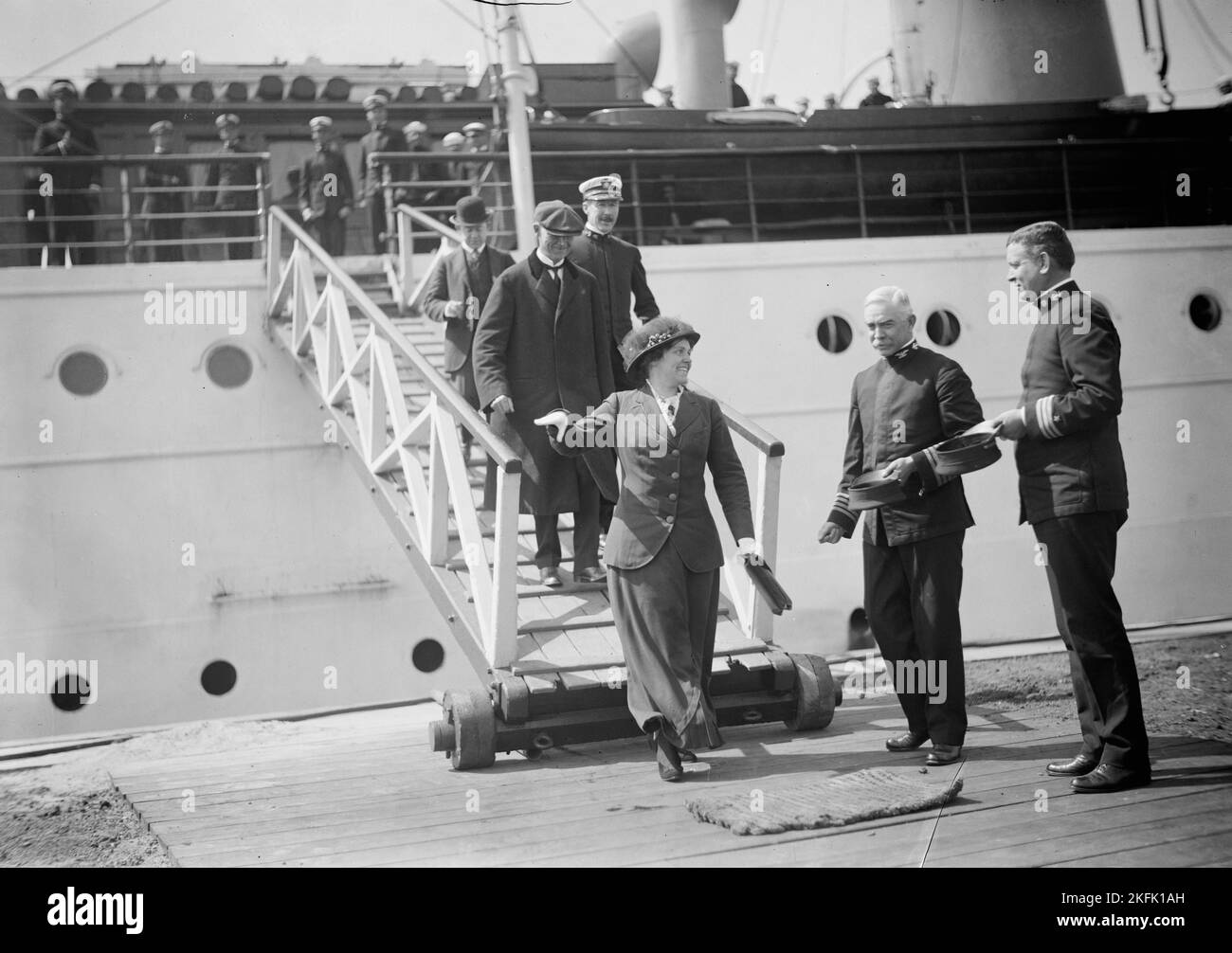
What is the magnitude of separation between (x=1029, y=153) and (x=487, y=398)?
796 cm

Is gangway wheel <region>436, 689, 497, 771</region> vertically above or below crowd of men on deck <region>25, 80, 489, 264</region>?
below

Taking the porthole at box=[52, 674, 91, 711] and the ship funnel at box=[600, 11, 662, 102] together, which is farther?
the ship funnel at box=[600, 11, 662, 102]

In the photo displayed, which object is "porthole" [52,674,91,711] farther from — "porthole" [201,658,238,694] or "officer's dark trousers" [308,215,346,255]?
"officer's dark trousers" [308,215,346,255]

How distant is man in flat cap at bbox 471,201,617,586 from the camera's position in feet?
19.1

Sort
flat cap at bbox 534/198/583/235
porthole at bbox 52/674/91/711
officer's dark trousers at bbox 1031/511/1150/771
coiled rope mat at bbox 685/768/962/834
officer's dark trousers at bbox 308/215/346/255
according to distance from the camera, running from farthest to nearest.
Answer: officer's dark trousers at bbox 308/215/346/255 → porthole at bbox 52/674/91/711 → flat cap at bbox 534/198/583/235 → officer's dark trousers at bbox 1031/511/1150/771 → coiled rope mat at bbox 685/768/962/834

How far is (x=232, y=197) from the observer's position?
10.5 metres

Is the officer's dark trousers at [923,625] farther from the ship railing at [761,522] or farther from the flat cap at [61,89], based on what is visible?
the flat cap at [61,89]

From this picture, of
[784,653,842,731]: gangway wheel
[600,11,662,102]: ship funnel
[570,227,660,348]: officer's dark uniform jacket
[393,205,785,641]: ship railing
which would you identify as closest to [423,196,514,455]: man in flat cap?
[570,227,660,348]: officer's dark uniform jacket

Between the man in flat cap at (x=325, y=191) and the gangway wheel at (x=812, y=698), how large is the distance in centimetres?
626

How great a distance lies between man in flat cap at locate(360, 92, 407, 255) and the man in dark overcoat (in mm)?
6884

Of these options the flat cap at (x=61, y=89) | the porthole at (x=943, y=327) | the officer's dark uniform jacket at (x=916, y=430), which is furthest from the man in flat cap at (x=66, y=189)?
the officer's dark uniform jacket at (x=916, y=430)

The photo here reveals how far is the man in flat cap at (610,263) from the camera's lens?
600 cm

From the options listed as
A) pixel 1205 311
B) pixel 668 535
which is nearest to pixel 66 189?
pixel 668 535

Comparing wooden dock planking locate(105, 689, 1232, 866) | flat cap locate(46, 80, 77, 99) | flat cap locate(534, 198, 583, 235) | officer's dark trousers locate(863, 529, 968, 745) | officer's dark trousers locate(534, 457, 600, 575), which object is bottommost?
wooden dock planking locate(105, 689, 1232, 866)
